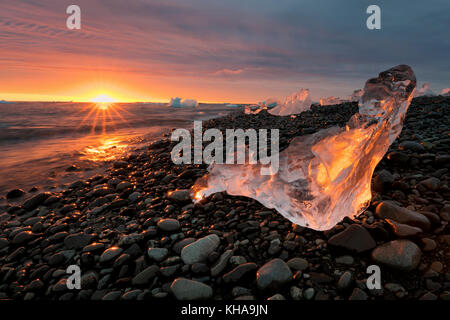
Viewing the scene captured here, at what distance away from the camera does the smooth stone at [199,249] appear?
7.38ft

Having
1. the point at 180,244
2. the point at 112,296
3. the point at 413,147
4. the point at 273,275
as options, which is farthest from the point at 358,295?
the point at 413,147

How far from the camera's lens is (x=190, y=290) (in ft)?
6.19

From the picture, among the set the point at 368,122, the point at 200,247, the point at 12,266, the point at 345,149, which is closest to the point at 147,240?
the point at 200,247

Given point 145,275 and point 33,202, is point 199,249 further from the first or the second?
point 33,202

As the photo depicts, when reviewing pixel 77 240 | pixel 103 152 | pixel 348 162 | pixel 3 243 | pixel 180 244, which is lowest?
pixel 3 243

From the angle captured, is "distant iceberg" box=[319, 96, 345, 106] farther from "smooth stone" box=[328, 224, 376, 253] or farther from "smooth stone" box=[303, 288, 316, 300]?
"smooth stone" box=[303, 288, 316, 300]

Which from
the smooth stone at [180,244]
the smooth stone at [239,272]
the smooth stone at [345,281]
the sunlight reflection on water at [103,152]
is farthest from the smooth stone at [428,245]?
the sunlight reflection on water at [103,152]

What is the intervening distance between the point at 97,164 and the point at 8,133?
399 inches

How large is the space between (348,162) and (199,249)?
1.67 metres

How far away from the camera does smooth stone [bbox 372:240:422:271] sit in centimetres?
183

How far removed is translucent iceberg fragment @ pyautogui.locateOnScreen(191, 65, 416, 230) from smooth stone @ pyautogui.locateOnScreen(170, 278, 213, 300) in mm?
1094

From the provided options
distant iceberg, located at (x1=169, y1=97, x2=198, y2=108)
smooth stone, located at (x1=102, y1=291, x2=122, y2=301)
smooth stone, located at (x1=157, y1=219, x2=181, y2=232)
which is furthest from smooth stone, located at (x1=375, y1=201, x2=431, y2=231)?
distant iceberg, located at (x1=169, y1=97, x2=198, y2=108)

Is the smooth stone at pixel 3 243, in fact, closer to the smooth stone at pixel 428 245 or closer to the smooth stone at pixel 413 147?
the smooth stone at pixel 428 245

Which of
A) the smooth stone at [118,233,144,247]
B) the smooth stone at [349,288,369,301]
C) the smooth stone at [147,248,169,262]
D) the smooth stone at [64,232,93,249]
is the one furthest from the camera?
the smooth stone at [64,232,93,249]
